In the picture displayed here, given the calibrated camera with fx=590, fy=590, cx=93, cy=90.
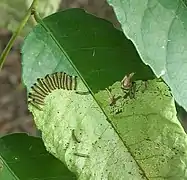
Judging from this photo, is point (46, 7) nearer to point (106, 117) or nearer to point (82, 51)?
point (82, 51)

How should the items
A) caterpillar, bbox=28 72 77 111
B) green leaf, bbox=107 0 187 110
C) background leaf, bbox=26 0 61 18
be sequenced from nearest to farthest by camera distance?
green leaf, bbox=107 0 187 110, caterpillar, bbox=28 72 77 111, background leaf, bbox=26 0 61 18

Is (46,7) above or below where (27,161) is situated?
above

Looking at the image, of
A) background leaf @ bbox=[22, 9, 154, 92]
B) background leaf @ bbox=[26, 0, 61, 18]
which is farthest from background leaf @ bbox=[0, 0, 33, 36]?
background leaf @ bbox=[22, 9, 154, 92]

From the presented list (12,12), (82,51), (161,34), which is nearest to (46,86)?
(82,51)

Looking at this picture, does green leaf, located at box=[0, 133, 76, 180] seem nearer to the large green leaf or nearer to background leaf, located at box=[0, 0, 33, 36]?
the large green leaf

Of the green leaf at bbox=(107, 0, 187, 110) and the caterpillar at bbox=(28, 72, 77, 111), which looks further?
the caterpillar at bbox=(28, 72, 77, 111)

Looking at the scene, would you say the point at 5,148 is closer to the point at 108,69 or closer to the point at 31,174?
the point at 31,174

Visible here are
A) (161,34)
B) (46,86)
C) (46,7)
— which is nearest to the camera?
(161,34)
